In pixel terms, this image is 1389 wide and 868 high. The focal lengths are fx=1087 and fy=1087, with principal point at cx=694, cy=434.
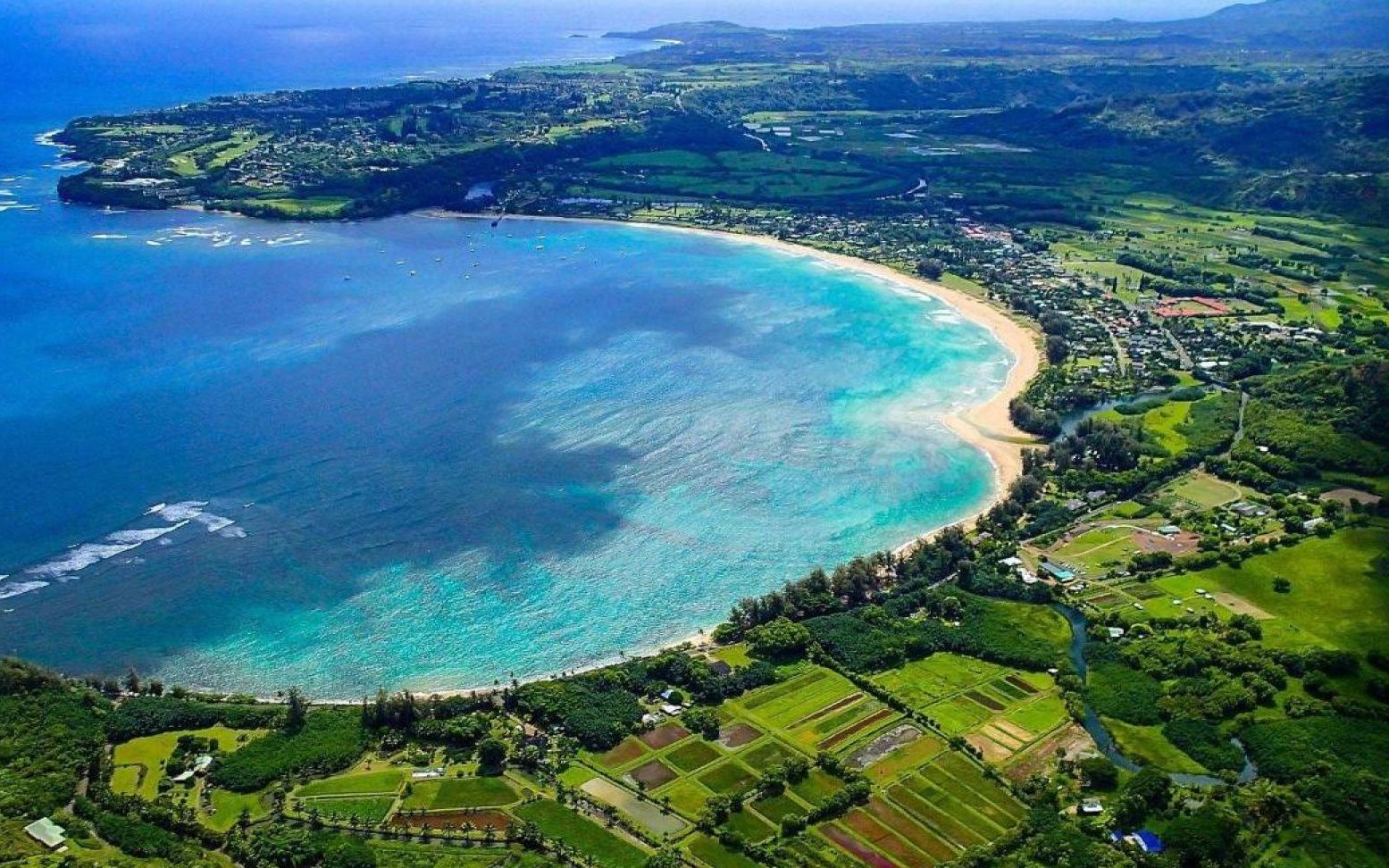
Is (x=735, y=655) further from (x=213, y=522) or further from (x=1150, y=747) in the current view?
(x=213, y=522)

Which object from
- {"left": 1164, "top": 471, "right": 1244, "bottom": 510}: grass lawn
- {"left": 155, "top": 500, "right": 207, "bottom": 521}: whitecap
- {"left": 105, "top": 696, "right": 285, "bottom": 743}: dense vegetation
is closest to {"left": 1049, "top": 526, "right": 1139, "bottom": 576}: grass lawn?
{"left": 1164, "top": 471, "right": 1244, "bottom": 510}: grass lawn

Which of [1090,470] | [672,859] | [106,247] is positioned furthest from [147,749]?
[106,247]

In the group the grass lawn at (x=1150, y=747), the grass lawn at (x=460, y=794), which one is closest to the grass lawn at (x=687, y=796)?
the grass lawn at (x=460, y=794)

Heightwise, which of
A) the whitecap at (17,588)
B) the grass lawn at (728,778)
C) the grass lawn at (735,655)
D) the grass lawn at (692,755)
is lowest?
the grass lawn at (728,778)

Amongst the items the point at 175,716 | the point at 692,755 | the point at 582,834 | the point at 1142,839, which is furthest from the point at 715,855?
the point at 175,716

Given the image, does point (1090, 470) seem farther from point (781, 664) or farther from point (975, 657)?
point (781, 664)

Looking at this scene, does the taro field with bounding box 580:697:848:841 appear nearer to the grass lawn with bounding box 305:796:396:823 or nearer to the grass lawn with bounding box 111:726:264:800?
the grass lawn with bounding box 305:796:396:823

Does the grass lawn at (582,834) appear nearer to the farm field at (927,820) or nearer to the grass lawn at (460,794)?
the grass lawn at (460,794)
